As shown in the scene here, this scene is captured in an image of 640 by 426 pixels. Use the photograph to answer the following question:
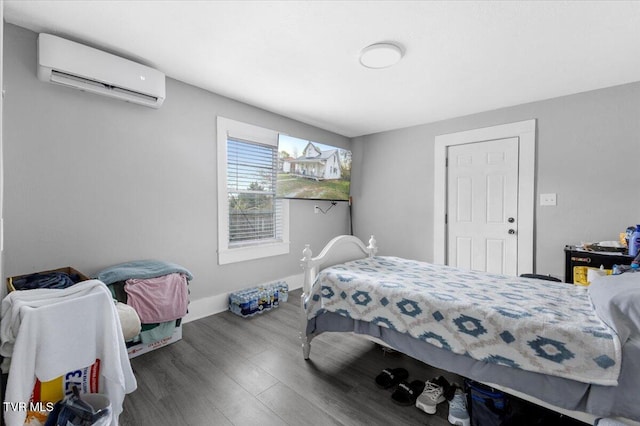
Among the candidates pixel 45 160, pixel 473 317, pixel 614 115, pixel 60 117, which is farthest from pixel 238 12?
pixel 614 115

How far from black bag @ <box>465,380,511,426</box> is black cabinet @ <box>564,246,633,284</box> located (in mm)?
1811

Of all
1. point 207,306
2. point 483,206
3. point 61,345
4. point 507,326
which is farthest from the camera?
point 483,206

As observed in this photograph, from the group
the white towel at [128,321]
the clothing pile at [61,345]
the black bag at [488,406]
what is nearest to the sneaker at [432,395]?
the black bag at [488,406]

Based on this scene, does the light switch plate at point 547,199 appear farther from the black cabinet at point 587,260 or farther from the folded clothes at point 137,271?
the folded clothes at point 137,271

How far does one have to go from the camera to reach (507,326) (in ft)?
4.30

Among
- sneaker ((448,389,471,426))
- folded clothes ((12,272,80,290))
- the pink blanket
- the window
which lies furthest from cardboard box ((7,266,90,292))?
sneaker ((448,389,471,426))

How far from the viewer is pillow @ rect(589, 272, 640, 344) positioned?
3.76 ft

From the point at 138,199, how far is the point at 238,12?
1.69m

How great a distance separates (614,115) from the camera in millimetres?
2684

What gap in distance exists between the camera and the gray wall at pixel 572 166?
2637 mm

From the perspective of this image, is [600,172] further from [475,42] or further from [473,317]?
[473,317]

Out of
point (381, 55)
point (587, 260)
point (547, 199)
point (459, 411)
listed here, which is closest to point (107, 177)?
point (381, 55)

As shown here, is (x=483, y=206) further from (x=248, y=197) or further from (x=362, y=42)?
(x=248, y=197)

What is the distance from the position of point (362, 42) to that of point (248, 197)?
80.0 inches
